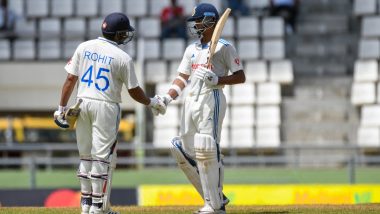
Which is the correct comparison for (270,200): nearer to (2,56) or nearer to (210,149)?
(210,149)

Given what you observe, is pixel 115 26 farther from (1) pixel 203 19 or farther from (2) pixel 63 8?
(2) pixel 63 8

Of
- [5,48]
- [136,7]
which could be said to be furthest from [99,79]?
[136,7]

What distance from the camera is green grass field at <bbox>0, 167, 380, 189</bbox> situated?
17.5 meters

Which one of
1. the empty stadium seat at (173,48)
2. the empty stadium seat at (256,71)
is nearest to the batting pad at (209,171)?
the empty stadium seat at (256,71)

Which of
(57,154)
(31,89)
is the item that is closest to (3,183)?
(57,154)

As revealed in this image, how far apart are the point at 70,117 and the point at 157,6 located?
1505cm

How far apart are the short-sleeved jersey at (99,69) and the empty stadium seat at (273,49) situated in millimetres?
13606

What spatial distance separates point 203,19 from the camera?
969cm

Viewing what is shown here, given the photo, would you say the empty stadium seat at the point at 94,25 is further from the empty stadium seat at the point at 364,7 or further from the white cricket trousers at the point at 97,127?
the white cricket trousers at the point at 97,127

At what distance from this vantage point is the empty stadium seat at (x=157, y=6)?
24016 mm

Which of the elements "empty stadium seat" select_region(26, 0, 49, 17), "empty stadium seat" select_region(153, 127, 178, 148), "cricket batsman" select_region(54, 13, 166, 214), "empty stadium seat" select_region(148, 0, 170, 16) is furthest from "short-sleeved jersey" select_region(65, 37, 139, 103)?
"empty stadium seat" select_region(26, 0, 49, 17)

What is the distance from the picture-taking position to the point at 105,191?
30.5 ft

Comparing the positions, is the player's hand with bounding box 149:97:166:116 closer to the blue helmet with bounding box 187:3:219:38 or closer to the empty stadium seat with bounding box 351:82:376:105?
the blue helmet with bounding box 187:3:219:38

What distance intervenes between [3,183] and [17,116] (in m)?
4.81
